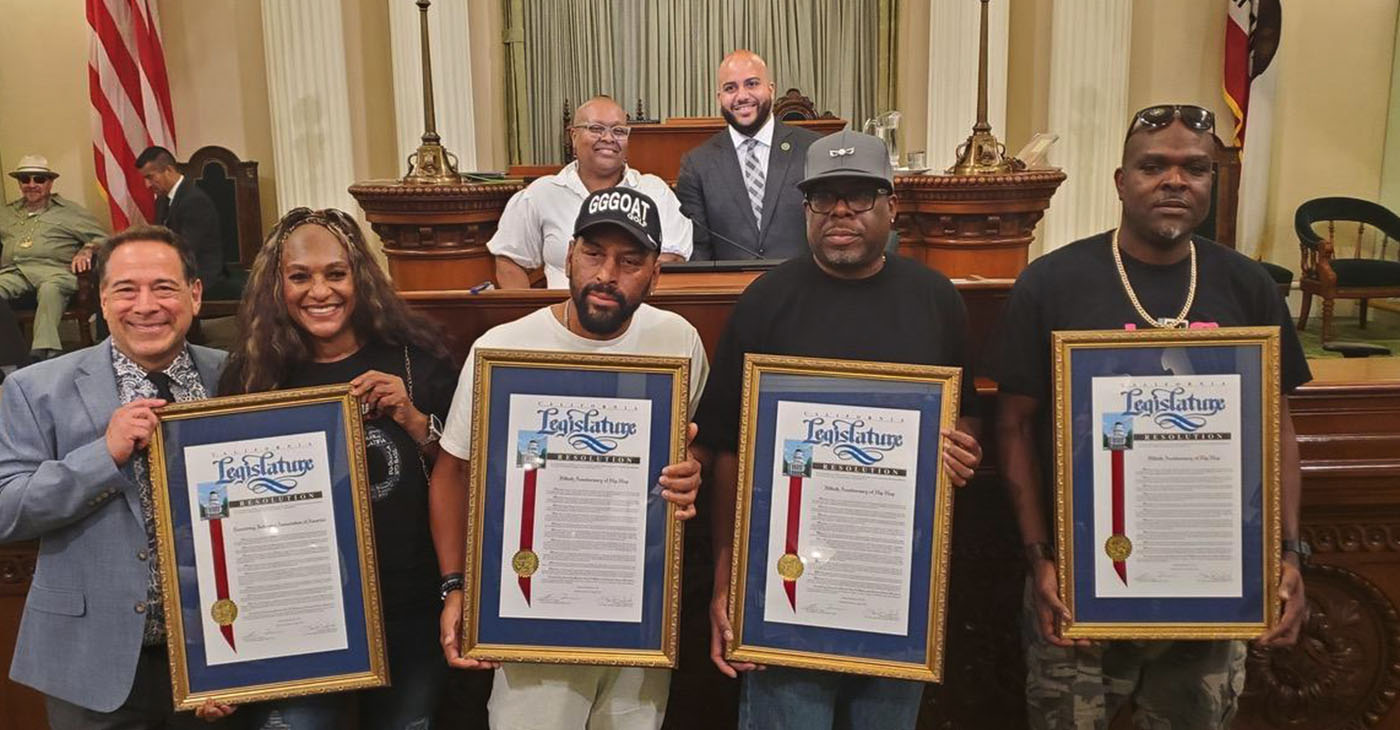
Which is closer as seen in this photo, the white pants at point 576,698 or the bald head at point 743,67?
the white pants at point 576,698

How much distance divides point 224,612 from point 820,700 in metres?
1.12

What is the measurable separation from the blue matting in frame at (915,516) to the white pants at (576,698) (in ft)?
0.83

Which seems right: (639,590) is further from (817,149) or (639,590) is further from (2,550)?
(2,550)

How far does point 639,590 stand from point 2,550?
1689mm

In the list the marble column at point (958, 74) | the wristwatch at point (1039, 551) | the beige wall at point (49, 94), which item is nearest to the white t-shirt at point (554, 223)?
the wristwatch at point (1039, 551)

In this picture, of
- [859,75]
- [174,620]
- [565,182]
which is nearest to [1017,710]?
[174,620]

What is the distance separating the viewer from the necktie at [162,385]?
199cm

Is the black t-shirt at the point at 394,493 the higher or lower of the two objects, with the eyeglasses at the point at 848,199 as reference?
lower

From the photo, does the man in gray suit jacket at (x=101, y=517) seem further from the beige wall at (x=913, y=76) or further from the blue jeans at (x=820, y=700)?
the beige wall at (x=913, y=76)

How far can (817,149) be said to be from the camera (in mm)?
1983

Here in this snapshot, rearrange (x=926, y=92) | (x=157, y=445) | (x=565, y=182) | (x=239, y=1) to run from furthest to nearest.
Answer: (x=926, y=92) → (x=239, y=1) → (x=565, y=182) → (x=157, y=445)

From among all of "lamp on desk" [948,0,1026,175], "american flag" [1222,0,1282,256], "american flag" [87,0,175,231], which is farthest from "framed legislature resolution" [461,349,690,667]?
"american flag" [1222,0,1282,256]

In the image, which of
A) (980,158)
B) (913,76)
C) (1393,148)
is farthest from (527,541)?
(1393,148)

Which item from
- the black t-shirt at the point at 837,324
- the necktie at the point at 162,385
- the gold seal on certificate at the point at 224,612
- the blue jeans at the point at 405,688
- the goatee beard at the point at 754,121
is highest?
the goatee beard at the point at 754,121
